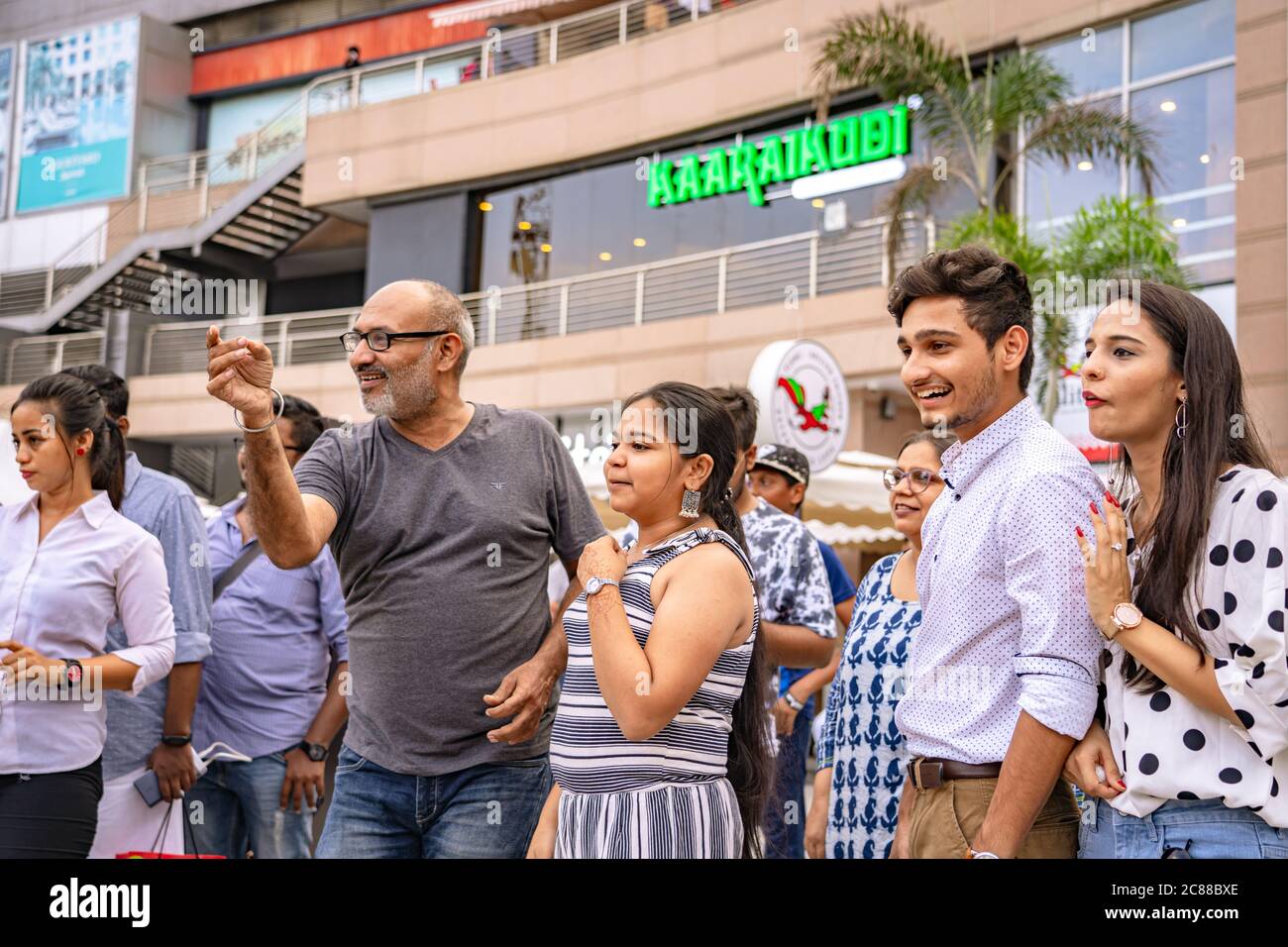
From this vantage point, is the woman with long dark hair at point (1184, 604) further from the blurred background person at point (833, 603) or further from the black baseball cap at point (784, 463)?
the black baseball cap at point (784, 463)

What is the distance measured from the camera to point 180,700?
4281 millimetres

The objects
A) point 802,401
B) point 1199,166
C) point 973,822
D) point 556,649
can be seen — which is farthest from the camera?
point 1199,166

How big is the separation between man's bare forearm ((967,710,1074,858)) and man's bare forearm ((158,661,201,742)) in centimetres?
294

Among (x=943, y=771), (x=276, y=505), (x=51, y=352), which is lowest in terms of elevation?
(x=943, y=771)

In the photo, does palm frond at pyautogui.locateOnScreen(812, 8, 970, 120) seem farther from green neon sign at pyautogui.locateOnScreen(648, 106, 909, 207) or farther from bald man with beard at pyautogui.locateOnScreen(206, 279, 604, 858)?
bald man with beard at pyautogui.locateOnScreen(206, 279, 604, 858)

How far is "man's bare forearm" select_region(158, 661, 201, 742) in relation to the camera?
428 centimetres

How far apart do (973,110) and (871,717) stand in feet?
32.8

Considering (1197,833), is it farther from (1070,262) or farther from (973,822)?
(1070,262)

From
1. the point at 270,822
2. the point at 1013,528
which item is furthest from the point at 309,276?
the point at 1013,528

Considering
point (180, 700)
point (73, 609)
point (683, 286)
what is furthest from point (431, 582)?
point (683, 286)

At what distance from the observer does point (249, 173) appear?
2430 cm

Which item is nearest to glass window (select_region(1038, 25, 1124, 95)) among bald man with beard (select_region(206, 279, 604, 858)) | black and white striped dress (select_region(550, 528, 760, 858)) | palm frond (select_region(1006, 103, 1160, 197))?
palm frond (select_region(1006, 103, 1160, 197))

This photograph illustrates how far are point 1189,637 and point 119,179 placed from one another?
27.9 m
